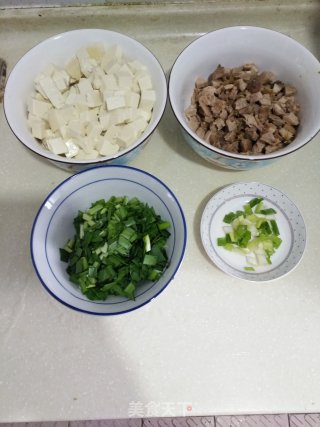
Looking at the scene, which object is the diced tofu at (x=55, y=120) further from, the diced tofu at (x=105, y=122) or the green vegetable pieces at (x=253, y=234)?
the green vegetable pieces at (x=253, y=234)

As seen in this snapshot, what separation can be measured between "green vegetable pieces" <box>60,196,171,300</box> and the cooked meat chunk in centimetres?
31

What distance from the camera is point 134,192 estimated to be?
3.26 feet

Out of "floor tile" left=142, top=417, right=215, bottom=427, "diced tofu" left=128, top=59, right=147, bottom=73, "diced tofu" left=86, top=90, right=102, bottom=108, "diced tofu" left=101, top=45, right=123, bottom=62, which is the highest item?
"diced tofu" left=101, top=45, right=123, bottom=62

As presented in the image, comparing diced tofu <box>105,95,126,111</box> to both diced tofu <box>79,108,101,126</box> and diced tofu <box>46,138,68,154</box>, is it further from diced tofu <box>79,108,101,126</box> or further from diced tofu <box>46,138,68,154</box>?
diced tofu <box>46,138,68,154</box>

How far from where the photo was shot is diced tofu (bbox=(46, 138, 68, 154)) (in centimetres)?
99

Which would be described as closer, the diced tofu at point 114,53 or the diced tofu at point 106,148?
the diced tofu at point 106,148

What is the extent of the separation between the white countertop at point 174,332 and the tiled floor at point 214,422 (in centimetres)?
19

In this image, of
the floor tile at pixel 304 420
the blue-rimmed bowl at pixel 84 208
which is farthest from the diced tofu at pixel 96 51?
the floor tile at pixel 304 420

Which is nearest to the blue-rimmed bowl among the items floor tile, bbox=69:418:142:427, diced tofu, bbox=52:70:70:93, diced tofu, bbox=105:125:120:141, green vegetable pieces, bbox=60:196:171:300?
green vegetable pieces, bbox=60:196:171:300

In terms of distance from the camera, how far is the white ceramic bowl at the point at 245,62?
1.00 m

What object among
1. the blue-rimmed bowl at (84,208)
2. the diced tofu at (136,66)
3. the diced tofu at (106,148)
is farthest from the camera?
the diced tofu at (136,66)

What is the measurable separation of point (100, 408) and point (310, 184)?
85 cm

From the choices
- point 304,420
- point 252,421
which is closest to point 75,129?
point 252,421

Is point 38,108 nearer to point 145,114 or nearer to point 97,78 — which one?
point 97,78
